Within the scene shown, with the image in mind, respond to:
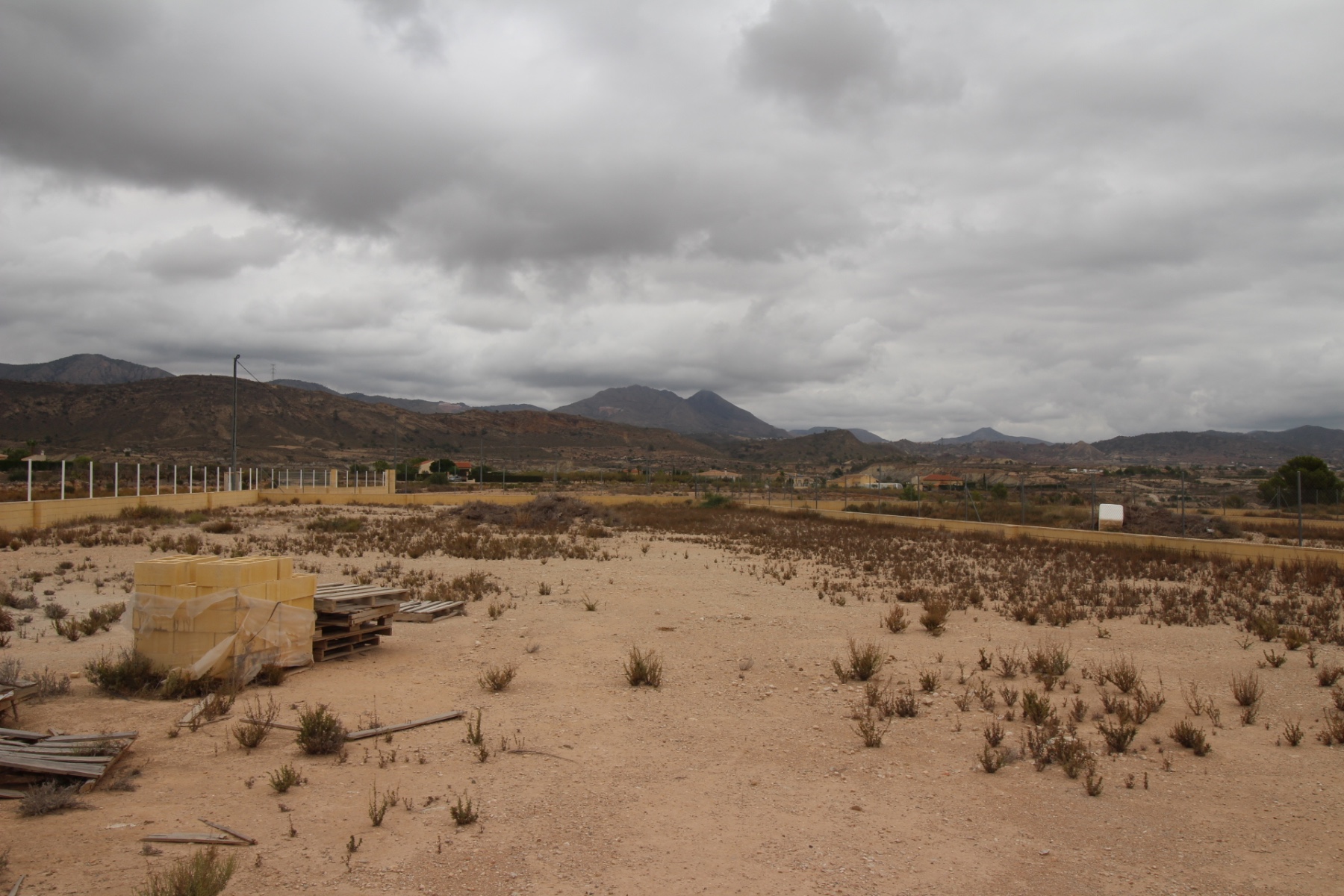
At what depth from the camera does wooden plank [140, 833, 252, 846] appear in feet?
16.3

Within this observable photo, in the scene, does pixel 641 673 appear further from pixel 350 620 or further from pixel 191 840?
pixel 191 840

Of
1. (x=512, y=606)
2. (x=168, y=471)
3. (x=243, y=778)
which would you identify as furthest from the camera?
(x=168, y=471)

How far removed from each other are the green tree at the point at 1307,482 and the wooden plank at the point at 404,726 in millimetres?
48179

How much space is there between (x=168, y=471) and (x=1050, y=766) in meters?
66.3

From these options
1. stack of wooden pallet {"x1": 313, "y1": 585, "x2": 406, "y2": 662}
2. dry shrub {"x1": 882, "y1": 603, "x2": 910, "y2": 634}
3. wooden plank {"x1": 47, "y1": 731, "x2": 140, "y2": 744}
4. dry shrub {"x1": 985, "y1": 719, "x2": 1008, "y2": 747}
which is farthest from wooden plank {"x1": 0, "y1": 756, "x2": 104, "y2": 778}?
dry shrub {"x1": 882, "y1": 603, "x2": 910, "y2": 634}

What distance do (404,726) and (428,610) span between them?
5478 millimetres

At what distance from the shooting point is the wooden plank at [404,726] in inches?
277

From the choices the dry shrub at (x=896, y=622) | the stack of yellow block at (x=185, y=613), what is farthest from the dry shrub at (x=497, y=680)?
the dry shrub at (x=896, y=622)

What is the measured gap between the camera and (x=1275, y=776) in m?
6.45

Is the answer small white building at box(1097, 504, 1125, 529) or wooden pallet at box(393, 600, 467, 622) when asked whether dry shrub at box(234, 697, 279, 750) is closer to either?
wooden pallet at box(393, 600, 467, 622)

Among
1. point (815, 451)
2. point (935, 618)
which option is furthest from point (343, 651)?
point (815, 451)

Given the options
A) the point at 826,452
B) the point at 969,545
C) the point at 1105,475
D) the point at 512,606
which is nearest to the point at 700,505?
the point at 969,545

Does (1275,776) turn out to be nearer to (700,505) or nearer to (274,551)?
(274,551)

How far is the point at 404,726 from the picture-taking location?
289 inches
